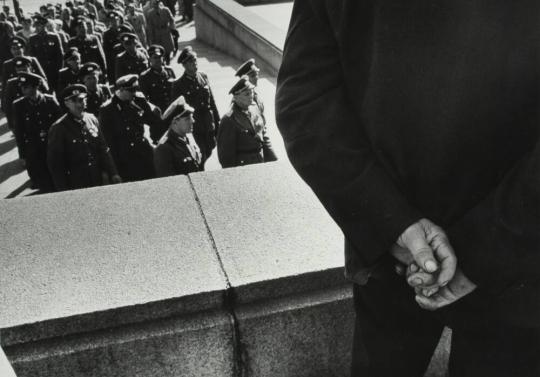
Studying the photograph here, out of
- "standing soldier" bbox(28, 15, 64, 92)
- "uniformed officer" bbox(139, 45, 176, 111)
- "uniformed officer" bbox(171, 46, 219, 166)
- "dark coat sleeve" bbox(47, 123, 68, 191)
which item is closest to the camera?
"dark coat sleeve" bbox(47, 123, 68, 191)

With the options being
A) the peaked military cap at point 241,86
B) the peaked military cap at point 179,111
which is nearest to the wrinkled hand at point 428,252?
the peaked military cap at point 179,111

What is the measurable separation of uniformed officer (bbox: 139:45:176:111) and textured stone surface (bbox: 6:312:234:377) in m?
8.55

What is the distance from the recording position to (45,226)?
2.51 meters

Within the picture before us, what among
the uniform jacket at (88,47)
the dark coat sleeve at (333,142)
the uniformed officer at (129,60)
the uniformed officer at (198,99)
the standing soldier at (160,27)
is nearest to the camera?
the dark coat sleeve at (333,142)

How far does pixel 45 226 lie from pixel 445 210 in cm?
175

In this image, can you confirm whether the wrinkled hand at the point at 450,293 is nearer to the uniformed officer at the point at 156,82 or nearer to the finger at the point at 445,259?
the finger at the point at 445,259

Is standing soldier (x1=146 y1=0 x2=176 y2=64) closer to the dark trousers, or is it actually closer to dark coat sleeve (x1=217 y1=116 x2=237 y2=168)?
dark coat sleeve (x1=217 y1=116 x2=237 y2=168)

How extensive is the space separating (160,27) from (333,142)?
55.3 feet

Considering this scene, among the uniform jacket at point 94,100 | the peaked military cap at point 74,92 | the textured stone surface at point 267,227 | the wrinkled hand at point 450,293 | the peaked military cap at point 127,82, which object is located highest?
the wrinkled hand at point 450,293

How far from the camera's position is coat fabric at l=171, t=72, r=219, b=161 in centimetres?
898

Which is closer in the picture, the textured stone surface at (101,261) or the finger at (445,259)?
the finger at (445,259)

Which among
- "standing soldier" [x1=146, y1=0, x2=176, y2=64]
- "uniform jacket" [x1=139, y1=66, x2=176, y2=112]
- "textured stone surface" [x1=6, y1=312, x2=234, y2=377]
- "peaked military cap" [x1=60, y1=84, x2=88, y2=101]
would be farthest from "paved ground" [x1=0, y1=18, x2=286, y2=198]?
"textured stone surface" [x1=6, y1=312, x2=234, y2=377]

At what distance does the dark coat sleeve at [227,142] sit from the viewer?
7043 millimetres

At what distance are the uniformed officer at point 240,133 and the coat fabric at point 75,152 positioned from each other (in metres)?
1.70
